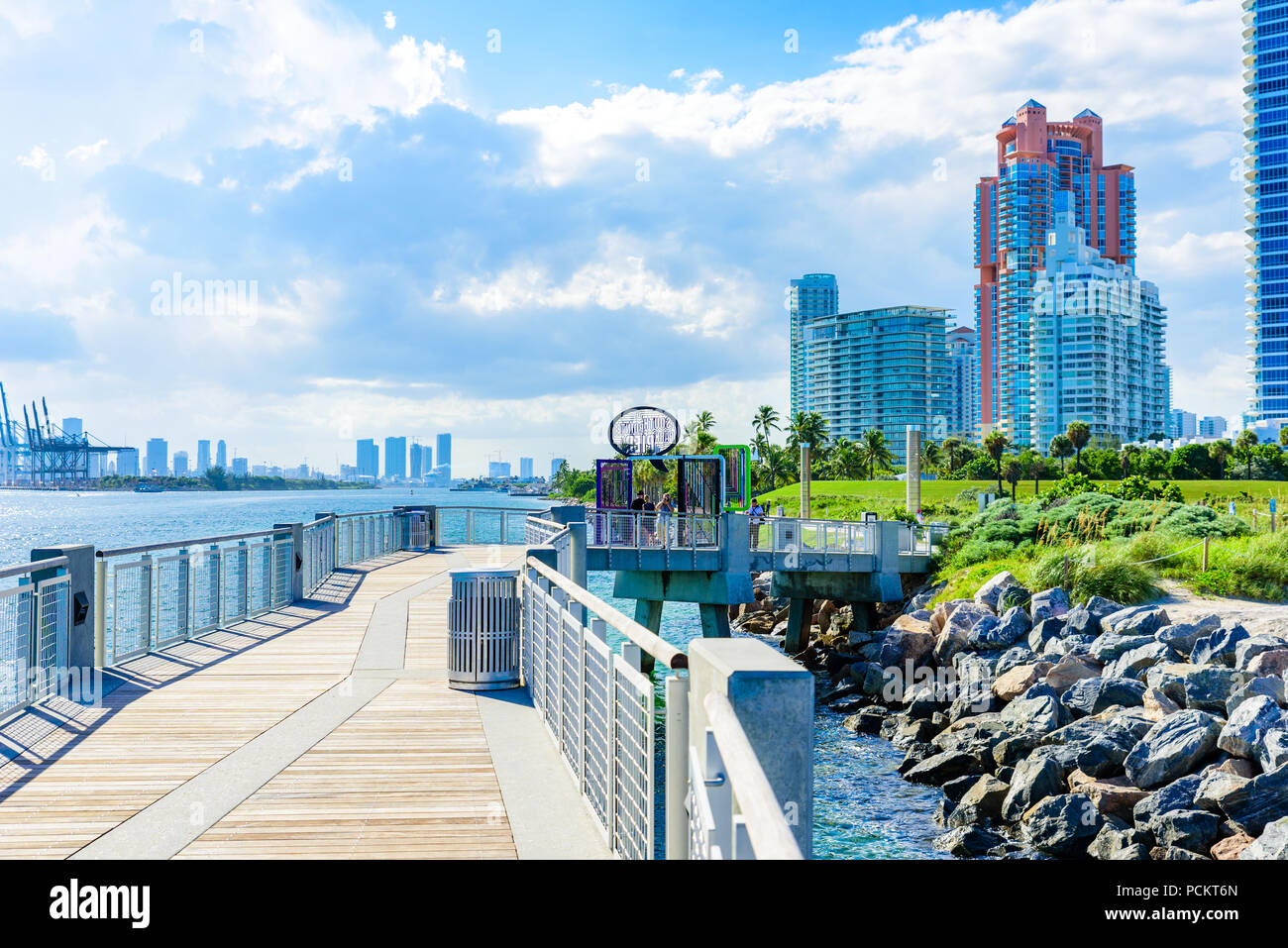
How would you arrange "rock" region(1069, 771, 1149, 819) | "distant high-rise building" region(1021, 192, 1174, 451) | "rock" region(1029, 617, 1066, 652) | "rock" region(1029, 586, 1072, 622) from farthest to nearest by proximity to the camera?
"distant high-rise building" region(1021, 192, 1174, 451), "rock" region(1029, 586, 1072, 622), "rock" region(1029, 617, 1066, 652), "rock" region(1069, 771, 1149, 819)

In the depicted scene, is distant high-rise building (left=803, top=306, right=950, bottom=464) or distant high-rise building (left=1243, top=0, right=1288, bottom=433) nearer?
distant high-rise building (left=1243, top=0, right=1288, bottom=433)

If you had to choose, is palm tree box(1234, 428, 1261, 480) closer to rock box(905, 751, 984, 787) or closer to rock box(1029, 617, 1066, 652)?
rock box(1029, 617, 1066, 652)

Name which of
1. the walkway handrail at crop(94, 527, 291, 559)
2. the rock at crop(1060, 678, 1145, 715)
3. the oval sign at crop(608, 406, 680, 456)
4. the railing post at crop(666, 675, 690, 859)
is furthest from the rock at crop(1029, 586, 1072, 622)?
the railing post at crop(666, 675, 690, 859)

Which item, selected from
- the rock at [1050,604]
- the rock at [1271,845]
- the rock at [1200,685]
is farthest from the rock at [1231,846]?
the rock at [1050,604]

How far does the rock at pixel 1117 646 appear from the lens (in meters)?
17.5

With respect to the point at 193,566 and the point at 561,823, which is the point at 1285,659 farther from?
the point at 193,566

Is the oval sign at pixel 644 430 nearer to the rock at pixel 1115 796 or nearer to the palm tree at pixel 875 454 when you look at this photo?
the rock at pixel 1115 796

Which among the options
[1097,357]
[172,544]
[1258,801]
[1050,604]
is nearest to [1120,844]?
[1258,801]

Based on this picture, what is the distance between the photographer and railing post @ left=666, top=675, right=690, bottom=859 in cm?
417

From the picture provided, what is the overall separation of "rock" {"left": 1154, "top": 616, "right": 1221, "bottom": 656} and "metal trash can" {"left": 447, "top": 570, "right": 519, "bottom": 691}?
1273cm

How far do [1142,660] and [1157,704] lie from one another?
1841 millimetres

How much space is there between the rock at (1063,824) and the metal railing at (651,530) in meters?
15.3

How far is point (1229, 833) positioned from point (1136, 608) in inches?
352

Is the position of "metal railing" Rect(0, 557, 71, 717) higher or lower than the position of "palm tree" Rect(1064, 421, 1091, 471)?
lower
